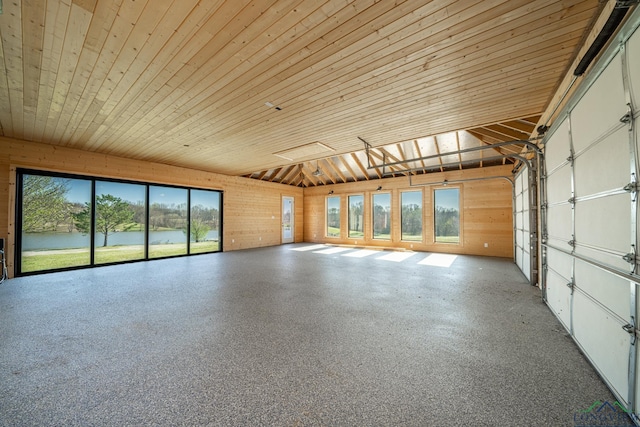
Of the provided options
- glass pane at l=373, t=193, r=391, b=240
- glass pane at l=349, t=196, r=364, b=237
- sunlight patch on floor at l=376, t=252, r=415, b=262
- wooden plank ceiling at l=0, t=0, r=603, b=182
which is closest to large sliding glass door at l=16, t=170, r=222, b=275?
wooden plank ceiling at l=0, t=0, r=603, b=182

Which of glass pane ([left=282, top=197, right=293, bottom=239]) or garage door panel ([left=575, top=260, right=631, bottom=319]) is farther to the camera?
glass pane ([left=282, top=197, right=293, bottom=239])

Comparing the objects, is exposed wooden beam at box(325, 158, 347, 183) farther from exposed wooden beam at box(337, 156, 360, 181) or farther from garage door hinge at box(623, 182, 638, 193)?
garage door hinge at box(623, 182, 638, 193)

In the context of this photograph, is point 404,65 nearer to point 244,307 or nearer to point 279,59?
point 279,59

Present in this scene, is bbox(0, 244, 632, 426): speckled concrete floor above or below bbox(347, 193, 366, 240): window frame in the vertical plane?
below

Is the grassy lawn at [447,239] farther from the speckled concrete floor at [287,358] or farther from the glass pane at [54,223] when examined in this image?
the glass pane at [54,223]

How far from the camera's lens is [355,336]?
8.18ft

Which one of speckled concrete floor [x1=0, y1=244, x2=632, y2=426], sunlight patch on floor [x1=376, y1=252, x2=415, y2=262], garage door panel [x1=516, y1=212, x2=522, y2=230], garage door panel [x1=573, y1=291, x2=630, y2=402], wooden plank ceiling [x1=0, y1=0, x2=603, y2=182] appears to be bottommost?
sunlight patch on floor [x1=376, y1=252, x2=415, y2=262]

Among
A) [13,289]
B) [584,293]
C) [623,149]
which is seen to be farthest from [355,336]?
[13,289]

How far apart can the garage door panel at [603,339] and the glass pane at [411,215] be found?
6.87 m

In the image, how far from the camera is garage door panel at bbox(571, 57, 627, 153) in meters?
1.69

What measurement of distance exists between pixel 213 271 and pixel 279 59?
15.8 feet

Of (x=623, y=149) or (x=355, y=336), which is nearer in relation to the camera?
(x=623, y=149)

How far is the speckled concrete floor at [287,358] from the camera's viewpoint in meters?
1.52

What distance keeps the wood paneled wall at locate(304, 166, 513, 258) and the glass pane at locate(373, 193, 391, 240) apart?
0.19m
